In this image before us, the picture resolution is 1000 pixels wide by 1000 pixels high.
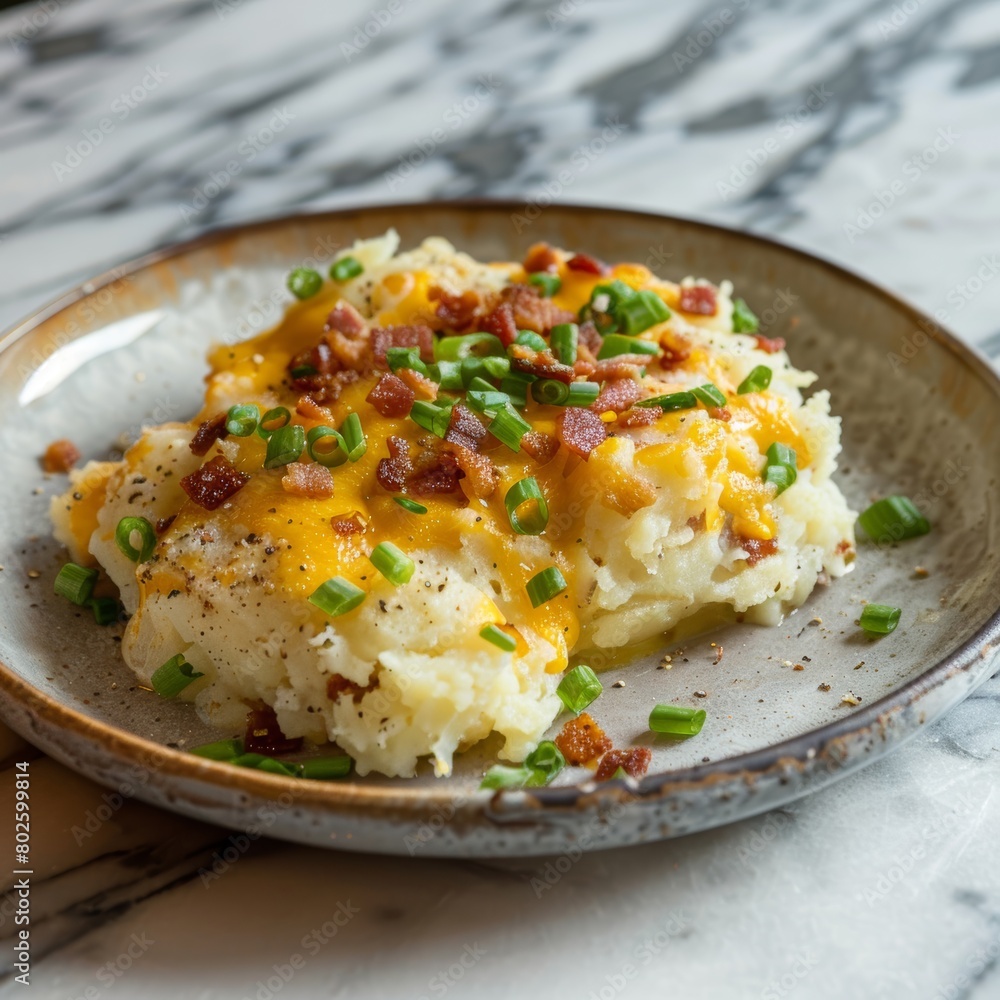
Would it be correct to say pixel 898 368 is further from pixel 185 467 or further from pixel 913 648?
pixel 185 467

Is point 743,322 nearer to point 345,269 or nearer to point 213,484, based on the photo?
point 345,269

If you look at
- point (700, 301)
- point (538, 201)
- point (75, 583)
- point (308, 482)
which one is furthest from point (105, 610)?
point (538, 201)

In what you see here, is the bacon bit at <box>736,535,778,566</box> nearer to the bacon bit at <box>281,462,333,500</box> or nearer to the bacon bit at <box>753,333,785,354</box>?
the bacon bit at <box>753,333,785,354</box>

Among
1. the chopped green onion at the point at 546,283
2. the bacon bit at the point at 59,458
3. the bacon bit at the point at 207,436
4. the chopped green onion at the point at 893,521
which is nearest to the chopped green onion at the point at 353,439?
the bacon bit at the point at 207,436

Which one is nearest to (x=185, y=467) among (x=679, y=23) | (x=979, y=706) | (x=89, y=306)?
(x=89, y=306)

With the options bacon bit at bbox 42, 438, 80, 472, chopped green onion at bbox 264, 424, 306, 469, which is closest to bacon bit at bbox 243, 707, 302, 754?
chopped green onion at bbox 264, 424, 306, 469

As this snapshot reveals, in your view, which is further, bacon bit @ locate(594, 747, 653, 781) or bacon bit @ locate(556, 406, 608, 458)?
bacon bit @ locate(556, 406, 608, 458)
